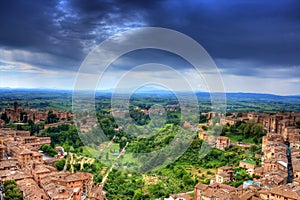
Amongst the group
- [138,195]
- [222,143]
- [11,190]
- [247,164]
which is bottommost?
[138,195]

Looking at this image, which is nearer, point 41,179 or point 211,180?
point 41,179

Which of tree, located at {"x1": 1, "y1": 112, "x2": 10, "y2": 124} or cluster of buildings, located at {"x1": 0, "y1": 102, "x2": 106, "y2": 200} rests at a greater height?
tree, located at {"x1": 1, "y1": 112, "x2": 10, "y2": 124}

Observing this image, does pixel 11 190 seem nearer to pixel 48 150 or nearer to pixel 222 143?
pixel 48 150

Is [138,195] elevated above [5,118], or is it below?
below

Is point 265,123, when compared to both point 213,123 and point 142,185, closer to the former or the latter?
point 213,123

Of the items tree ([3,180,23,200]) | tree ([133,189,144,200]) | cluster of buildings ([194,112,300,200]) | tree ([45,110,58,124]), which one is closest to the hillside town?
cluster of buildings ([194,112,300,200])

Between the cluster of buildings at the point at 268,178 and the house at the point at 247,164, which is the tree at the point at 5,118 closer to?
the cluster of buildings at the point at 268,178

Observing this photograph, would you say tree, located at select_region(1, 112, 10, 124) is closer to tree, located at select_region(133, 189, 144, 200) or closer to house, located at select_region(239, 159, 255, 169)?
tree, located at select_region(133, 189, 144, 200)

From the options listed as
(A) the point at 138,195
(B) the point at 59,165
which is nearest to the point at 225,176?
(A) the point at 138,195

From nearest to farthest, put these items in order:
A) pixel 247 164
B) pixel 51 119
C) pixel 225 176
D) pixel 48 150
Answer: pixel 225 176 < pixel 247 164 < pixel 48 150 < pixel 51 119

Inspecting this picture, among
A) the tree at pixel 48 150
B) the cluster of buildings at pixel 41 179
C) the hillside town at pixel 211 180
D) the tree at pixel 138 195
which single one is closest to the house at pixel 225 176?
the hillside town at pixel 211 180

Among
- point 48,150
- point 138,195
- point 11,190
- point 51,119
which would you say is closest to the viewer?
point 11,190

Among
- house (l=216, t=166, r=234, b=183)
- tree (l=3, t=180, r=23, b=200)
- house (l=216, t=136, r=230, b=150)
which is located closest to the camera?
tree (l=3, t=180, r=23, b=200)

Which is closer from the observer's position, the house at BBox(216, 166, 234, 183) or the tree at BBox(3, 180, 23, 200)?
the tree at BBox(3, 180, 23, 200)
